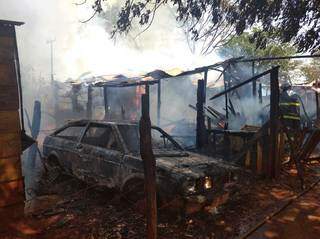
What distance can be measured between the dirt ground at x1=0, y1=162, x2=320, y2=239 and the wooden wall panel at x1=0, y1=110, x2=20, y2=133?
1.14 metres

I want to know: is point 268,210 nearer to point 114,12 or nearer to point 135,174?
point 135,174

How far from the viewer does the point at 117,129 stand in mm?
6641

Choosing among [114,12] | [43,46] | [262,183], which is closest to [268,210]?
[262,183]

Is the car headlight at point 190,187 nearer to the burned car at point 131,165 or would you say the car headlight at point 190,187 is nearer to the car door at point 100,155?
the burned car at point 131,165

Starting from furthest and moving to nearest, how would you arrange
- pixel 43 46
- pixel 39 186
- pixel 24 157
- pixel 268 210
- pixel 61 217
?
1. pixel 43 46
2. pixel 24 157
3. pixel 39 186
4. pixel 268 210
5. pixel 61 217

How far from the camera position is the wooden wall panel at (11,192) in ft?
15.7

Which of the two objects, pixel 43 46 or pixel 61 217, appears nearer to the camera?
pixel 61 217

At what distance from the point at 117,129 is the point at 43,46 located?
101ft

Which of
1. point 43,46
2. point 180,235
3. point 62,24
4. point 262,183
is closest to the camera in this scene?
point 180,235

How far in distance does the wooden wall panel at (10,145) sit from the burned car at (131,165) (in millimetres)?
1788

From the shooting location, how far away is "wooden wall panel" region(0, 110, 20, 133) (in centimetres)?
473

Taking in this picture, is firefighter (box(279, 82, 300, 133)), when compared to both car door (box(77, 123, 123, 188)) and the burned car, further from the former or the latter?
car door (box(77, 123, 123, 188))

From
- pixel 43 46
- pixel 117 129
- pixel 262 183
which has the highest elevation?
pixel 43 46

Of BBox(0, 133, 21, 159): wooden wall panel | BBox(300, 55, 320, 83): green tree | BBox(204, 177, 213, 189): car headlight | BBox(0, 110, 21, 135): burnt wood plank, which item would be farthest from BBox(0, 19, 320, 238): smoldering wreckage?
BBox(300, 55, 320, 83): green tree
